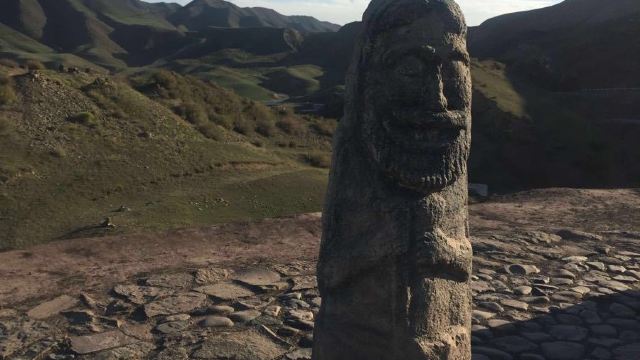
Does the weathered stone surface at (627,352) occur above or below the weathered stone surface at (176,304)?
above

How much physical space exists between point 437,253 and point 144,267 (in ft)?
17.2

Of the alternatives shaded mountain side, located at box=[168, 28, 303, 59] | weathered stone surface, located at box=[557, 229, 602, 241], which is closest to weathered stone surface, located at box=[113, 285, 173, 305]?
weathered stone surface, located at box=[557, 229, 602, 241]

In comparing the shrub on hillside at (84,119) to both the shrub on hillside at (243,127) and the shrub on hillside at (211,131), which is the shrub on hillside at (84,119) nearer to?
the shrub on hillside at (211,131)

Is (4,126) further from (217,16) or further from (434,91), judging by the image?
(217,16)

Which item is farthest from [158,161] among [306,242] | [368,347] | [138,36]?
[138,36]

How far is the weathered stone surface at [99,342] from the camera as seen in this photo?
6.07 metres

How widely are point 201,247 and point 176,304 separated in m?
2.29

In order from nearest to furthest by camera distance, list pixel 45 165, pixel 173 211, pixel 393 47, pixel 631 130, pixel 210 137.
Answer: pixel 393 47 → pixel 173 211 → pixel 45 165 → pixel 210 137 → pixel 631 130

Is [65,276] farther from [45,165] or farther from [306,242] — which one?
[45,165]

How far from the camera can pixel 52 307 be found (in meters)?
6.97

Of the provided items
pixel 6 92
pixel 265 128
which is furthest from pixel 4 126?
pixel 265 128

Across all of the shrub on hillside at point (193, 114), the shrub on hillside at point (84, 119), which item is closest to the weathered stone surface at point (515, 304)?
the shrub on hillside at point (84, 119)

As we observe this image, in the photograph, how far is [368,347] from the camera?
4219mm

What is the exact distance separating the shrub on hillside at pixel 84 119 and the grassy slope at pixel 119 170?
→ 50 millimetres
